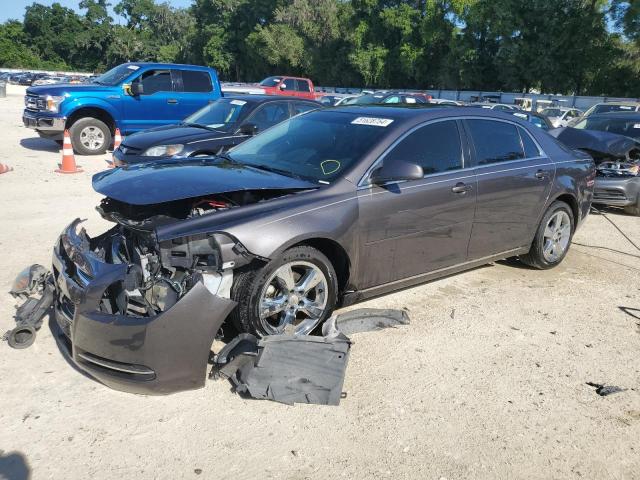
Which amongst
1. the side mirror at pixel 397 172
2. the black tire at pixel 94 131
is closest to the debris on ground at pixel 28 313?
the side mirror at pixel 397 172

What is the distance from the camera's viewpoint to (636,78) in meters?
40.5

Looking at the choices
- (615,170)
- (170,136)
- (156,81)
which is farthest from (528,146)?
(156,81)

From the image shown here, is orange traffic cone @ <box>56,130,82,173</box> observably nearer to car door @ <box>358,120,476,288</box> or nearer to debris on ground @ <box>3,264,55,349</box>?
debris on ground @ <box>3,264,55,349</box>

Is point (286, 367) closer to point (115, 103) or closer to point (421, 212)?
point (421, 212)

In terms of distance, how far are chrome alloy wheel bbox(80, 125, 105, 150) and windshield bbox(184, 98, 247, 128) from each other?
3739 mm

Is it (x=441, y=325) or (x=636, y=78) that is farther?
(x=636, y=78)

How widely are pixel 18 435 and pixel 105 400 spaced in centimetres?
46

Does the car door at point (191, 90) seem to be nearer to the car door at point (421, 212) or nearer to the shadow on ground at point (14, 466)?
the car door at point (421, 212)

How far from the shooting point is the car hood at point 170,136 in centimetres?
852

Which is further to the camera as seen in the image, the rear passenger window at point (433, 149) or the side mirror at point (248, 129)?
the side mirror at point (248, 129)

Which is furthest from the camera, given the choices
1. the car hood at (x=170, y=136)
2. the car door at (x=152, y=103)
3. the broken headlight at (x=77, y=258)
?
the car door at (x=152, y=103)

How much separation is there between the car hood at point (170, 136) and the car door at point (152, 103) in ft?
11.9

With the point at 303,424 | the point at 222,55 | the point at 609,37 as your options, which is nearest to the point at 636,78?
the point at 609,37

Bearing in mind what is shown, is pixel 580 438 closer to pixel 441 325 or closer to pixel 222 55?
pixel 441 325
